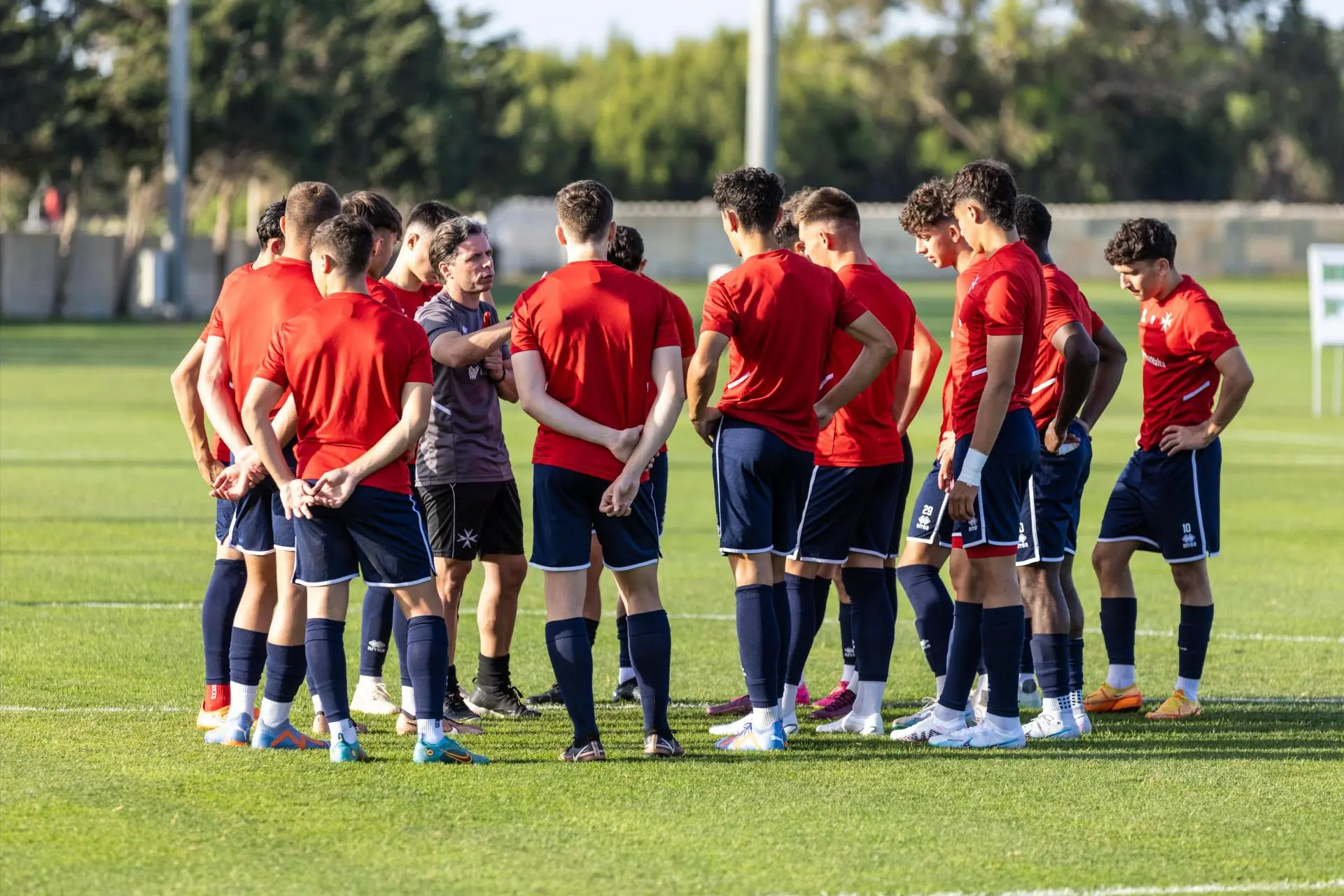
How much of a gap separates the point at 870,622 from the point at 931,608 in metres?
0.30

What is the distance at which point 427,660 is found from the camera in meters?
6.66

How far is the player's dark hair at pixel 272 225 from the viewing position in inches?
290

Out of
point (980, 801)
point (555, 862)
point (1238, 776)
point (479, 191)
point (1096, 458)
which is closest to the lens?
point (555, 862)

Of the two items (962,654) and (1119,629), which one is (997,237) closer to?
(962,654)

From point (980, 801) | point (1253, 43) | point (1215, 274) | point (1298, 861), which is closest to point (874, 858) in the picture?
point (980, 801)

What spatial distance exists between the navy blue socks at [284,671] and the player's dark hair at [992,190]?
300cm

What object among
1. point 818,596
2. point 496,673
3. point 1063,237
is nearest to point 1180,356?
point 818,596

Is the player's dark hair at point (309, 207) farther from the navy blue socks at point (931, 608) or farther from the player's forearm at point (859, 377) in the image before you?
the navy blue socks at point (931, 608)

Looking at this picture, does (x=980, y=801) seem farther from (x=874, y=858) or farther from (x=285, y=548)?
(x=285, y=548)

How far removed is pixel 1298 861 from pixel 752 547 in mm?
2284

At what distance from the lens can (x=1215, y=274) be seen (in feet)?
293

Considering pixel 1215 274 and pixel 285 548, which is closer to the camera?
pixel 285 548

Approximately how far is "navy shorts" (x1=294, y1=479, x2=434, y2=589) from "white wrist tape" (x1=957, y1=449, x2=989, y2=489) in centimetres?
197

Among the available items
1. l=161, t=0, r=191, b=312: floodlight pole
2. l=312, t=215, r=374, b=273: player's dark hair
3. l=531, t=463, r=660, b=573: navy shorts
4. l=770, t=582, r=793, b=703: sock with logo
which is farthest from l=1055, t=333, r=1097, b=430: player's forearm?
l=161, t=0, r=191, b=312: floodlight pole
